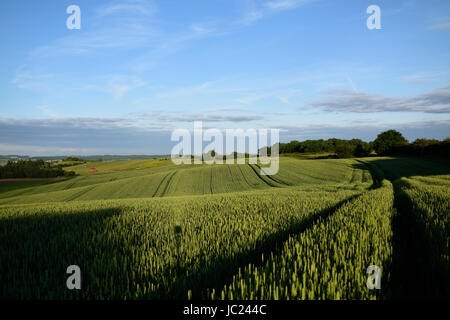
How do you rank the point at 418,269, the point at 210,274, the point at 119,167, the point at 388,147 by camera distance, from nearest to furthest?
the point at 210,274, the point at 418,269, the point at 388,147, the point at 119,167

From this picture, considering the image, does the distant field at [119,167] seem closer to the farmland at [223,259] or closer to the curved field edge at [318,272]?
the farmland at [223,259]

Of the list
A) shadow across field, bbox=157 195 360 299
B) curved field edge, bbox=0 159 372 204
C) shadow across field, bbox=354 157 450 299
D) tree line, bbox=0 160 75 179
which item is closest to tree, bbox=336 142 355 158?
curved field edge, bbox=0 159 372 204

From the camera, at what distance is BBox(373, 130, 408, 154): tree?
8944cm

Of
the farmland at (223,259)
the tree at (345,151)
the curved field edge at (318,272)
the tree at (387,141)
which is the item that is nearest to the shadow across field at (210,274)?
the farmland at (223,259)

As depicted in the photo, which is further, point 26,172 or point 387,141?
point 387,141

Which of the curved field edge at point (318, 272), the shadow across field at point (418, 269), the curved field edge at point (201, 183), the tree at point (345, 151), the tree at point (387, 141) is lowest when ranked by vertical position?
the curved field edge at point (201, 183)

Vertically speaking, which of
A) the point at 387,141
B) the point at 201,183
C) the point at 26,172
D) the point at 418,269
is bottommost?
the point at 201,183

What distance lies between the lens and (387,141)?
91.9m

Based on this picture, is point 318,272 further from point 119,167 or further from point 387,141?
point 387,141

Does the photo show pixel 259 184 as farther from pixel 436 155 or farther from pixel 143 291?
pixel 436 155

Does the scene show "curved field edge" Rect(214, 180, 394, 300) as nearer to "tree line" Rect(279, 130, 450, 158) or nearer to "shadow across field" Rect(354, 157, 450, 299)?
"shadow across field" Rect(354, 157, 450, 299)

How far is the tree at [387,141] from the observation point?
89.4 m

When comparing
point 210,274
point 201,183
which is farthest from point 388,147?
point 210,274

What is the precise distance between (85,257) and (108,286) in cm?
127
